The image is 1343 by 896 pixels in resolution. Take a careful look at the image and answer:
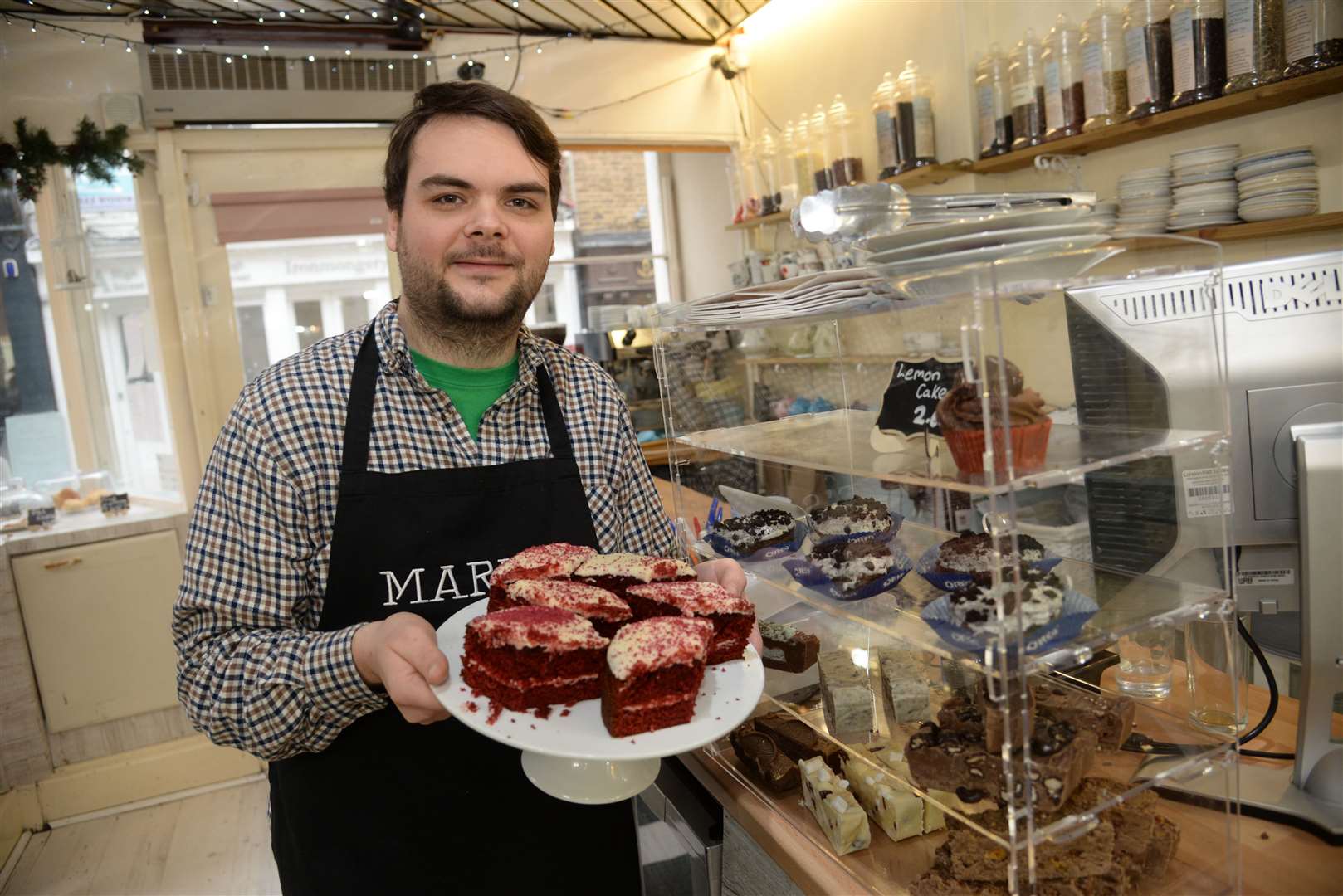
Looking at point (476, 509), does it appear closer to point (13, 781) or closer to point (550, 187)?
point (550, 187)

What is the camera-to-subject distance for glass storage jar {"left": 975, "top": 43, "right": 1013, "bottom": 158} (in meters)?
3.63

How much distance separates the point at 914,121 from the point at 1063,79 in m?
0.80

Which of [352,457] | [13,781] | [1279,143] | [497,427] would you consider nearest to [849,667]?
[497,427]

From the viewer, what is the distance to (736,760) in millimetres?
1548

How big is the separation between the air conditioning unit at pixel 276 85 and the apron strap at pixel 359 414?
3.50 metres

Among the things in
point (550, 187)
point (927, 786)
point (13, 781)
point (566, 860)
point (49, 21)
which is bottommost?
point (13, 781)

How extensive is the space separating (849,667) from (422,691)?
0.69 meters

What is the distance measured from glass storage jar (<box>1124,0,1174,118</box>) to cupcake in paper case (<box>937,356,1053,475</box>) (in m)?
2.53

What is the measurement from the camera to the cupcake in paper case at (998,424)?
0.98 metres

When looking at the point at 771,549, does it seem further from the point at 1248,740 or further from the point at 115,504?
the point at 115,504

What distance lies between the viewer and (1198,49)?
2801 mm

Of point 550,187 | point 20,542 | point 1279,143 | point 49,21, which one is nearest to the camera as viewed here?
point 550,187

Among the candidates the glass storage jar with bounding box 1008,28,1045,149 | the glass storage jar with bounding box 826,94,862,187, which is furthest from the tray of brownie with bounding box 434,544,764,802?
the glass storage jar with bounding box 826,94,862,187

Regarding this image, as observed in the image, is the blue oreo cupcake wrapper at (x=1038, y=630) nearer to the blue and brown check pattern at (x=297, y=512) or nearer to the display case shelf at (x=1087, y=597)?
the display case shelf at (x=1087, y=597)
